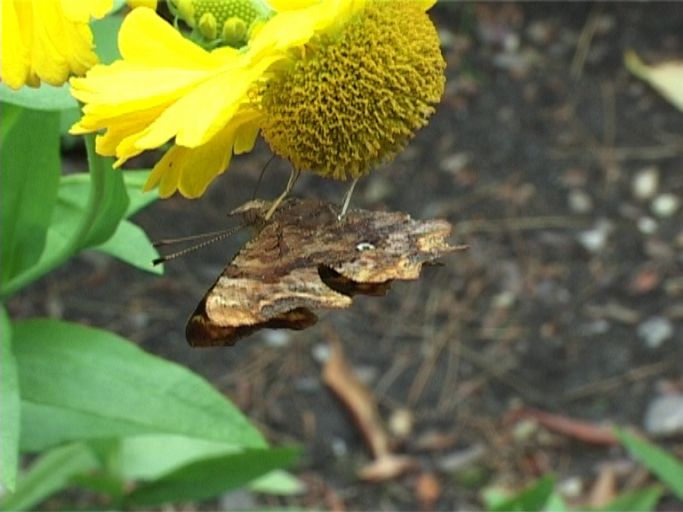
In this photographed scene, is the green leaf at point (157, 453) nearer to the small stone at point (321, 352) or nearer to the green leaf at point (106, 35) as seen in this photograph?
the small stone at point (321, 352)

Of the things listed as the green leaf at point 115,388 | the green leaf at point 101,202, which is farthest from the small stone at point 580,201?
the green leaf at point 101,202

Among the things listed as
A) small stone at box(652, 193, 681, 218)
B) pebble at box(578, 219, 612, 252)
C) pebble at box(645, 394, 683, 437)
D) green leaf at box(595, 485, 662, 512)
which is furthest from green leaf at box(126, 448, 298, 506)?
small stone at box(652, 193, 681, 218)

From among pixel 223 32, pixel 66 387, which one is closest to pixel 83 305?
pixel 66 387

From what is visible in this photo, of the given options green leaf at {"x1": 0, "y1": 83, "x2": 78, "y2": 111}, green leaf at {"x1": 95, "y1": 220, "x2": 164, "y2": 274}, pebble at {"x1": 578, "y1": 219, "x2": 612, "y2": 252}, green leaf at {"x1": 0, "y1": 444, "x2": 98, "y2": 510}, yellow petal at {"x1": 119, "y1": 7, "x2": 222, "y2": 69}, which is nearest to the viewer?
yellow petal at {"x1": 119, "y1": 7, "x2": 222, "y2": 69}

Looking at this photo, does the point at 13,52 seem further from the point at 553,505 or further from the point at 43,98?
the point at 553,505

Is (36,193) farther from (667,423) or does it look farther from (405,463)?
(667,423)

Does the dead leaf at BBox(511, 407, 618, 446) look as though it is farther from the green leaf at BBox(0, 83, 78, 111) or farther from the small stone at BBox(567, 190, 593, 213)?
the green leaf at BBox(0, 83, 78, 111)
